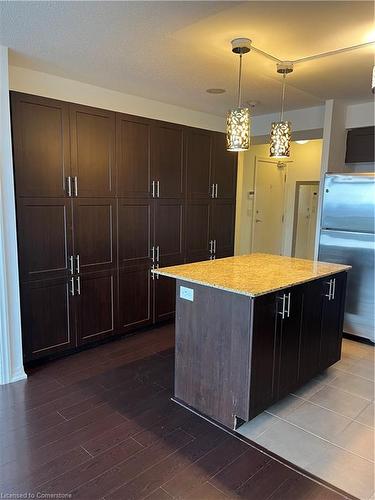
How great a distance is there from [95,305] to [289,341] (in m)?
1.90

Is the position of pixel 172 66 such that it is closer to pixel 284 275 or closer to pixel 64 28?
pixel 64 28

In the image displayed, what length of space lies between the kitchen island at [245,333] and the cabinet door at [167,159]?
145 cm

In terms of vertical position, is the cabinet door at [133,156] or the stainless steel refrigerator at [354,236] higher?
the cabinet door at [133,156]

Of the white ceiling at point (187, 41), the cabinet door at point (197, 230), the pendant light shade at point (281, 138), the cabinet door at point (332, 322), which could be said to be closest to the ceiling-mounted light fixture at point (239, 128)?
the white ceiling at point (187, 41)

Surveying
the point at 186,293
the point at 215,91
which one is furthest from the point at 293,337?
the point at 215,91

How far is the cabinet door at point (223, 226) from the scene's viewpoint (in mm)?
4645

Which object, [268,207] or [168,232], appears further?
[268,207]

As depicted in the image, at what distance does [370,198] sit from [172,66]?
2.28 m

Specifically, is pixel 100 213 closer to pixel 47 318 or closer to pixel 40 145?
pixel 40 145

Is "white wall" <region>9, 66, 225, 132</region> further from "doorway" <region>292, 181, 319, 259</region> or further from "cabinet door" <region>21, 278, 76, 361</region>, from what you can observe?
"doorway" <region>292, 181, 319, 259</region>

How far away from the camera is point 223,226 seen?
188 inches

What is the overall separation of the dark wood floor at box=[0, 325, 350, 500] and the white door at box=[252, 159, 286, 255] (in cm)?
390

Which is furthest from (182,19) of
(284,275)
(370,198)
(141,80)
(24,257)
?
(370,198)

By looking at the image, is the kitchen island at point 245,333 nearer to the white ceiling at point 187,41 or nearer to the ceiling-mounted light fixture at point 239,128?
the ceiling-mounted light fixture at point 239,128
